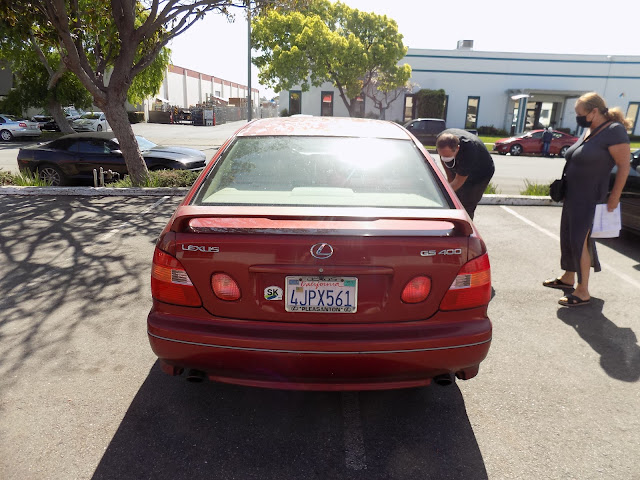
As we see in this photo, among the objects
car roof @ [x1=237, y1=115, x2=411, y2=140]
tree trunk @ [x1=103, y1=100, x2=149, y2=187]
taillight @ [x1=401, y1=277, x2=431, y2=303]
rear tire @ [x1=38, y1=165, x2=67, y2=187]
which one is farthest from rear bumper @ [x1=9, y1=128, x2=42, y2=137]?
taillight @ [x1=401, y1=277, x2=431, y2=303]

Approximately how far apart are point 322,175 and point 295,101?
33.4 metres

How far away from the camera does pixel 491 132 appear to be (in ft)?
115

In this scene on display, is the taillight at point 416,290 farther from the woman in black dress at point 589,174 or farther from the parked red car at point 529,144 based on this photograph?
the parked red car at point 529,144

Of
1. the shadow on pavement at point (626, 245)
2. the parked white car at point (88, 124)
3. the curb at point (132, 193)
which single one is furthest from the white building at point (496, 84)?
the shadow on pavement at point (626, 245)

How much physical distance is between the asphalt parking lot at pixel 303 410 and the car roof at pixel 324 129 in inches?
70.4

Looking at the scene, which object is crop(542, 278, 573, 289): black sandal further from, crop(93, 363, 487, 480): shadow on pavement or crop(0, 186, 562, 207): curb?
crop(0, 186, 562, 207): curb

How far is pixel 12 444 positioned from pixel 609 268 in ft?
20.1

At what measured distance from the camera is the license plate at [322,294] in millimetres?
2385

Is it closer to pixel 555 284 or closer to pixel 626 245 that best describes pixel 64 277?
pixel 555 284

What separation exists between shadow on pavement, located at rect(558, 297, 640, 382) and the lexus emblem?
8.06ft

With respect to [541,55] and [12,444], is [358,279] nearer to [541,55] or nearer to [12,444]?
[12,444]

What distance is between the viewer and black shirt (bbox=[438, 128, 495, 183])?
4.61 meters

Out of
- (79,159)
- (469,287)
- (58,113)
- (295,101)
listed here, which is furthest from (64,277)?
(295,101)

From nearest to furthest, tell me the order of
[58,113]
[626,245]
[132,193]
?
[626,245] → [132,193] → [58,113]
